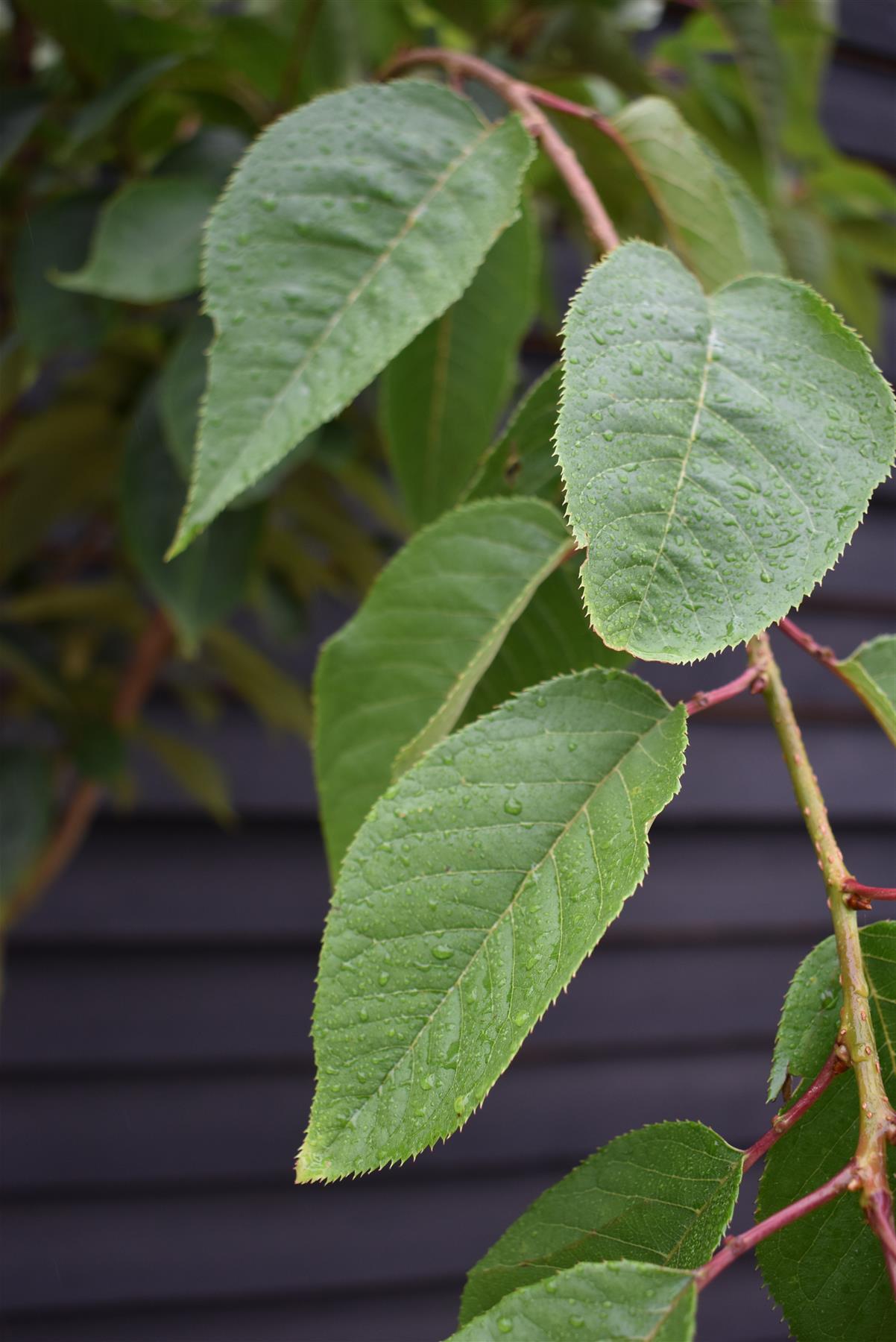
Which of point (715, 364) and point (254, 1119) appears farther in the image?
point (254, 1119)

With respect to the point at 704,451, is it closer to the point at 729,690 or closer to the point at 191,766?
the point at 729,690

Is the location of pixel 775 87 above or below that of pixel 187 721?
above

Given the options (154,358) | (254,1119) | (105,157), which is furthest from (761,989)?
(105,157)

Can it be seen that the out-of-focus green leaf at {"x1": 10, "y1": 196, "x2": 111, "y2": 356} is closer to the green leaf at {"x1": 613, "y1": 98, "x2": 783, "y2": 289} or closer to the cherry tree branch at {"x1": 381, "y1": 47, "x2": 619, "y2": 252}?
the cherry tree branch at {"x1": 381, "y1": 47, "x2": 619, "y2": 252}

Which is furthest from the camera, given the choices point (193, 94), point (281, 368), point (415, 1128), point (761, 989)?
point (761, 989)

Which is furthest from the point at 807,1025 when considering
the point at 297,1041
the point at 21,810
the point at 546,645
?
the point at 297,1041

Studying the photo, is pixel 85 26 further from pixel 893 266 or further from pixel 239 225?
pixel 893 266

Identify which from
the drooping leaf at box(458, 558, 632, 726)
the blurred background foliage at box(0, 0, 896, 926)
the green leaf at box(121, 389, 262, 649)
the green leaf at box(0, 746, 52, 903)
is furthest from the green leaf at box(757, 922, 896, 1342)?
the green leaf at box(0, 746, 52, 903)

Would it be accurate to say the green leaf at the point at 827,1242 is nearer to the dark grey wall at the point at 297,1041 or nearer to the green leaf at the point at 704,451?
the green leaf at the point at 704,451
